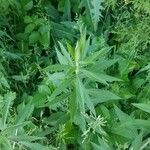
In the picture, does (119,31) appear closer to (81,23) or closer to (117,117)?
(81,23)

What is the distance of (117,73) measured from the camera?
7.07 feet

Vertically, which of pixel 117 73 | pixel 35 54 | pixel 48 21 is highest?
pixel 48 21

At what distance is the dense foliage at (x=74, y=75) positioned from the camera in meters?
1.72

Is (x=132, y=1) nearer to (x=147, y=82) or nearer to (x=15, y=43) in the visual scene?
(x=147, y=82)

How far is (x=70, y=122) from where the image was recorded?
6.17ft

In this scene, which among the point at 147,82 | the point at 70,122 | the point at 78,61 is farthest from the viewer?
the point at 147,82

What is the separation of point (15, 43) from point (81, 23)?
360mm

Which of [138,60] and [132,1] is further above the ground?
[132,1]

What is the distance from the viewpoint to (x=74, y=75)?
5.50 ft

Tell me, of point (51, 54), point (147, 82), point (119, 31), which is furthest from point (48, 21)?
point (147, 82)

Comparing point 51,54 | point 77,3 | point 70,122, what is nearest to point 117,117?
point 70,122

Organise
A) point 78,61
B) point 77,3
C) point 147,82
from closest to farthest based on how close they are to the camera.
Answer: point 78,61, point 147,82, point 77,3

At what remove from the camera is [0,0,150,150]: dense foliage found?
1.72m

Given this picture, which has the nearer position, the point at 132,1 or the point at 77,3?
the point at 132,1
